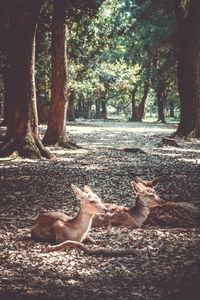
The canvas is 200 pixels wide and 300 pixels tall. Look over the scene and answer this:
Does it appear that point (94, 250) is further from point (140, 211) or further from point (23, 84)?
point (23, 84)

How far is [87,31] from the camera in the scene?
18.4m

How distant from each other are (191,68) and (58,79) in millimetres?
7038

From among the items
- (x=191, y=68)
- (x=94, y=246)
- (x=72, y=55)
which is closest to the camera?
(x=94, y=246)

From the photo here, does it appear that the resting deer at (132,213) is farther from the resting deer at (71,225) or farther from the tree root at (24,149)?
the tree root at (24,149)

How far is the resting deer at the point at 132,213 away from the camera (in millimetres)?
5363

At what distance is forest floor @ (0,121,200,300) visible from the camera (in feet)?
10.3

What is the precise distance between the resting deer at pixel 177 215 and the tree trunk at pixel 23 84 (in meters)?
5.28

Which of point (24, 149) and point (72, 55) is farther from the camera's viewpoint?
point (72, 55)

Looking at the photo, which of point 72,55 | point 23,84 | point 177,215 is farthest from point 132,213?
point 72,55

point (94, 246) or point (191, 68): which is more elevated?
point (191, 68)

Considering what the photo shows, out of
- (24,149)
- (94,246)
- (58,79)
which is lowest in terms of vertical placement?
(94,246)

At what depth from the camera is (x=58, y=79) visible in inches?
496

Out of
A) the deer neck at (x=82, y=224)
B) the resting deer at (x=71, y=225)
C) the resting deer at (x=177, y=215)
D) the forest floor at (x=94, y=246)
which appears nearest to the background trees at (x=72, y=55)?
the forest floor at (x=94, y=246)

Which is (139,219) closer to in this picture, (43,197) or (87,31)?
(43,197)
